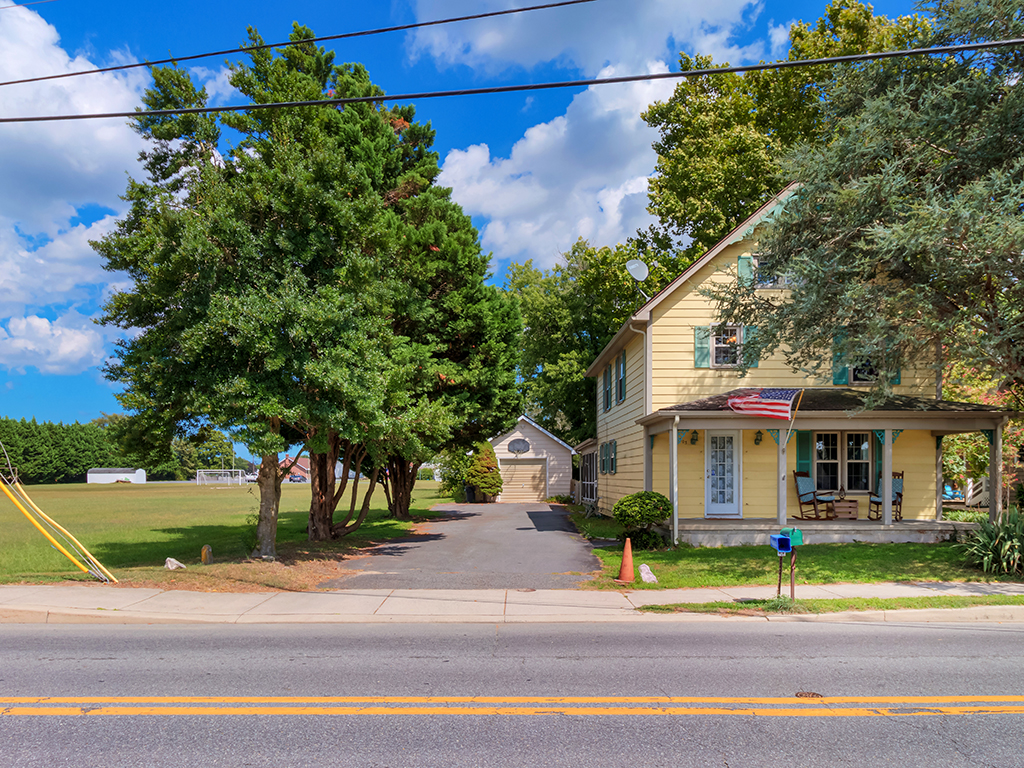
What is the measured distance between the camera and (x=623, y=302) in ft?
105

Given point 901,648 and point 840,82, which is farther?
point 840,82

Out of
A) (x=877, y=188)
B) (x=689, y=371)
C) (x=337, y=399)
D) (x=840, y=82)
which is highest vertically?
(x=840, y=82)

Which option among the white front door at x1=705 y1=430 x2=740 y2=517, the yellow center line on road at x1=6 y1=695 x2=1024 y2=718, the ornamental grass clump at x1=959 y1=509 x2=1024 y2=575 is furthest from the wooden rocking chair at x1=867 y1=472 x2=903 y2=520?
the yellow center line on road at x1=6 y1=695 x2=1024 y2=718

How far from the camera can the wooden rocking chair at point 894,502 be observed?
1745 cm

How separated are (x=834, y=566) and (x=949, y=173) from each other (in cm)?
812

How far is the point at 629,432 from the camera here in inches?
820

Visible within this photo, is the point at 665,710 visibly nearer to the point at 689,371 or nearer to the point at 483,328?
the point at 689,371

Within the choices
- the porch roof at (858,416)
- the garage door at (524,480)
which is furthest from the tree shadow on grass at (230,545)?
the garage door at (524,480)

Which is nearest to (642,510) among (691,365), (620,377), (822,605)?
(691,365)

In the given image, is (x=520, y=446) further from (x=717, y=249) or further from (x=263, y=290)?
(x=263, y=290)

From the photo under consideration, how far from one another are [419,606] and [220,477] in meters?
89.2

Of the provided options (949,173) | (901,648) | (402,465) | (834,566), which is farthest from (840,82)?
(402,465)

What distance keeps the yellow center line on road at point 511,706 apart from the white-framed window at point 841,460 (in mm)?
12929

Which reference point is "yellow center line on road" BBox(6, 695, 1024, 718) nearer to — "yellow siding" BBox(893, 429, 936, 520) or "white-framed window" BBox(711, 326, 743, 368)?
"white-framed window" BBox(711, 326, 743, 368)
